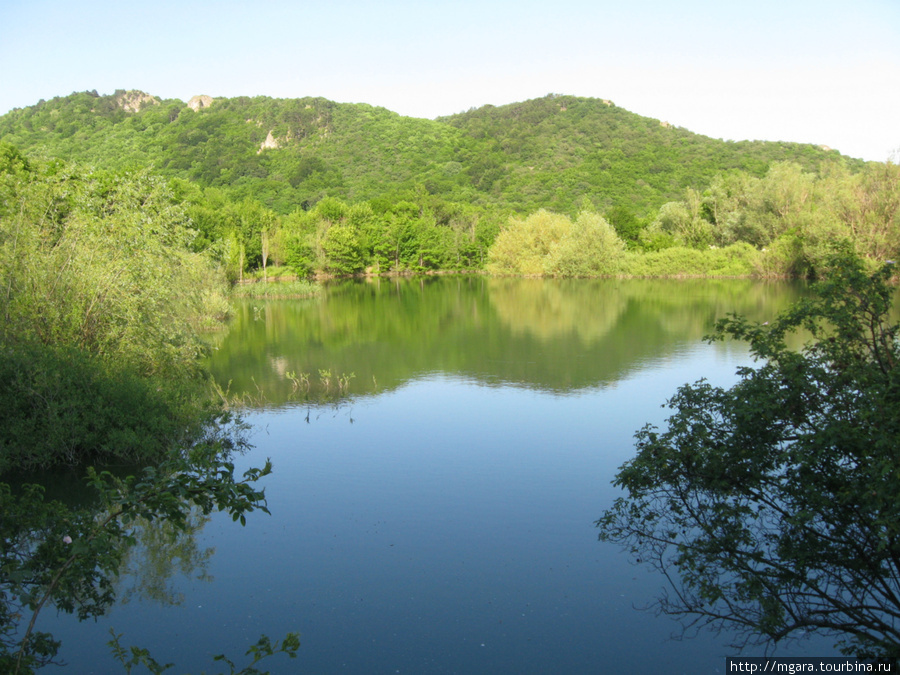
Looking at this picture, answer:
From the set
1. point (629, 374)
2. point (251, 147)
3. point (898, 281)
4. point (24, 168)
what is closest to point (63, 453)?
point (629, 374)

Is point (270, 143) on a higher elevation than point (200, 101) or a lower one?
lower

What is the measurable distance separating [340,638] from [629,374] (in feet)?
40.3

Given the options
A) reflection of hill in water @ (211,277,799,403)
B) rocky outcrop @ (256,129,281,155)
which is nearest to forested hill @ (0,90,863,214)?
rocky outcrop @ (256,129,281,155)

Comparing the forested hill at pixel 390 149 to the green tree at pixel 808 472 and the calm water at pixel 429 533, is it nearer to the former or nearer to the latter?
the calm water at pixel 429 533

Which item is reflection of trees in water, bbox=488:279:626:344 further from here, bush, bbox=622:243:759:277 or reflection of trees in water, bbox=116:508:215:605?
reflection of trees in water, bbox=116:508:215:605

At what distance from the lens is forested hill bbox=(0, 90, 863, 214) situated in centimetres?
7394

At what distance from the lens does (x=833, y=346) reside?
19.1ft

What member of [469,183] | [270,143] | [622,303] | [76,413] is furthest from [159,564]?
[270,143]

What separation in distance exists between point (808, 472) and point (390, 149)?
92.5m

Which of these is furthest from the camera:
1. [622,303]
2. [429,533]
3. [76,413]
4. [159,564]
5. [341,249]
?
[341,249]

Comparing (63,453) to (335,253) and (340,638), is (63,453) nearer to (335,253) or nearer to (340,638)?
(340,638)

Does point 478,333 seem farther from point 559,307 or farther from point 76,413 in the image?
point 76,413

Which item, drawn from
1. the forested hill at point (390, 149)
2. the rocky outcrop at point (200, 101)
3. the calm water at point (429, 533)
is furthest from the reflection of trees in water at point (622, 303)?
the rocky outcrop at point (200, 101)

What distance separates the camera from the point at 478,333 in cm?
2409
